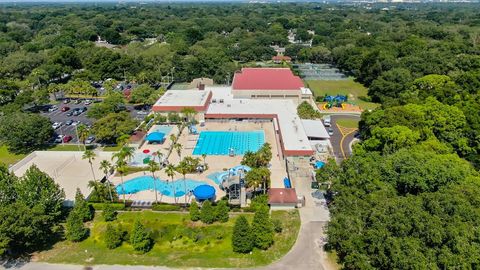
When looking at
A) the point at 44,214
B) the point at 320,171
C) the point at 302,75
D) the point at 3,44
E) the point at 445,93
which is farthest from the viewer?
the point at 3,44

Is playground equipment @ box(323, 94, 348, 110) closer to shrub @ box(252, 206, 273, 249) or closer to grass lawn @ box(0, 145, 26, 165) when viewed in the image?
shrub @ box(252, 206, 273, 249)

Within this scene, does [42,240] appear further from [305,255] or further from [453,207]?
[453,207]

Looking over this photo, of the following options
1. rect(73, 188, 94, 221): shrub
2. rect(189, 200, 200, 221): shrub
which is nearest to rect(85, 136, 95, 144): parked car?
rect(73, 188, 94, 221): shrub

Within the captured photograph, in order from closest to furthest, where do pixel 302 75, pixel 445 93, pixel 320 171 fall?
1. pixel 320 171
2. pixel 445 93
3. pixel 302 75

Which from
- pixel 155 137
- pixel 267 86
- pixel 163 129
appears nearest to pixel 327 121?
pixel 267 86

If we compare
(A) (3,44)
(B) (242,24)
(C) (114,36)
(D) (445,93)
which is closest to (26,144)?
(D) (445,93)

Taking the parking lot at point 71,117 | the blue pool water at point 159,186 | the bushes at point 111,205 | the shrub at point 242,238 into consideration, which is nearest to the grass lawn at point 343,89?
the parking lot at point 71,117
